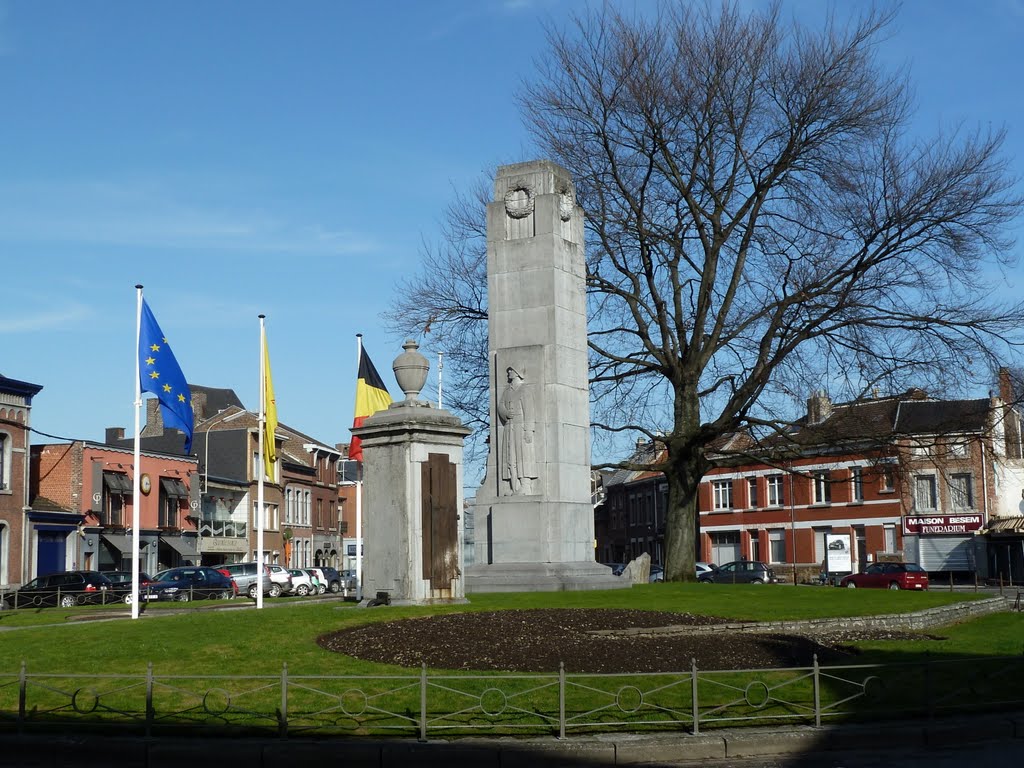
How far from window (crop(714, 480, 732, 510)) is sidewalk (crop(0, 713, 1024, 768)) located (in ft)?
227

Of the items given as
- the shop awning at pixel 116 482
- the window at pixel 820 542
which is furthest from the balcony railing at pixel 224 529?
the window at pixel 820 542

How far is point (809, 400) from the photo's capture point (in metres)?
37.3

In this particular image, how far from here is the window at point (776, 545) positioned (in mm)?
77625

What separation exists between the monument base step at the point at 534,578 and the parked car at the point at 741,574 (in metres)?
33.1

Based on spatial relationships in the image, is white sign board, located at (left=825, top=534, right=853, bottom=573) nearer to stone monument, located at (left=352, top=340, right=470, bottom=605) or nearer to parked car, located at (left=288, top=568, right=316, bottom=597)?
parked car, located at (left=288, top=568, right=316, bottom=597)

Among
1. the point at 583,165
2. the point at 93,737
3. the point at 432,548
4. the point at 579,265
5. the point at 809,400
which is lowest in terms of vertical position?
the point at 93,737

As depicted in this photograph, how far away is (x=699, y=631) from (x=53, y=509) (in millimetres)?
46113

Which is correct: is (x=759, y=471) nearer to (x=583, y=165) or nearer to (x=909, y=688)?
(x=583, y=165)

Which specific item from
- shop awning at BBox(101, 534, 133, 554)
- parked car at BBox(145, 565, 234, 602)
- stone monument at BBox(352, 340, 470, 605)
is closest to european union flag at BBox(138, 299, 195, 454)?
stone monument at BBox(352, 340, 470, 605)

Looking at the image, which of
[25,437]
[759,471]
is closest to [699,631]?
[25,437]

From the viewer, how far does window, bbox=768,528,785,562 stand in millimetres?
77625

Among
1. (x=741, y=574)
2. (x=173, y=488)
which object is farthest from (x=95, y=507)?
(x=741, y=574)

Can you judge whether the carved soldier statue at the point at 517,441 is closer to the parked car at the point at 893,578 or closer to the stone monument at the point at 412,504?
the stone monument at the point at 412,504

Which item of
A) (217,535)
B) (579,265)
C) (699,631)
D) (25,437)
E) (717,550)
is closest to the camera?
(699,631)
